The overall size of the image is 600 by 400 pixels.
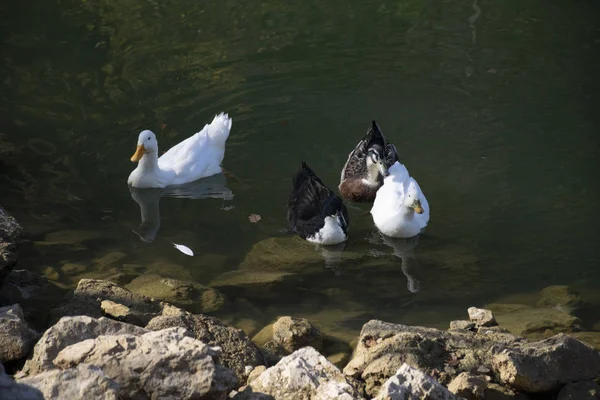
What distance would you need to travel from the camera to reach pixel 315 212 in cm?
945

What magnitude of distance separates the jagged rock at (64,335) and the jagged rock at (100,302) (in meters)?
0.96

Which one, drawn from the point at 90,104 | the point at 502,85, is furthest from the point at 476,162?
the point at 90,104

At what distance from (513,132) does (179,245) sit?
4.89m

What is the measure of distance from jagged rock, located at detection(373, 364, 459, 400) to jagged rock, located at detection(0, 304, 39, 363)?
84.1 inches

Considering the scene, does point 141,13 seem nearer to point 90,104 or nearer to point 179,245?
point 90,104

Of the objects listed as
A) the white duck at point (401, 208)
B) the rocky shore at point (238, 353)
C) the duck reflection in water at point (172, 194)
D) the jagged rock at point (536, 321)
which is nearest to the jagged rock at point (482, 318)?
the rocky shore at point (238, 353)

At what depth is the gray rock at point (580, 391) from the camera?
5.23 meters

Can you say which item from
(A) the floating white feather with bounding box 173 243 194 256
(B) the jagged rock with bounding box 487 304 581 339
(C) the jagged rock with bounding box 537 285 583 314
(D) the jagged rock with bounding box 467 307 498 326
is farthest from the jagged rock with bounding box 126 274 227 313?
(C) the jagged rock with bounding box 537 285 583 314

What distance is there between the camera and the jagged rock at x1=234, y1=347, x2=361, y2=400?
448 cm

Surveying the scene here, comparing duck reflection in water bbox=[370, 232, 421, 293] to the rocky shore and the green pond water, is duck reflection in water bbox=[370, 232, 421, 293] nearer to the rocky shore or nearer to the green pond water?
the green pond water

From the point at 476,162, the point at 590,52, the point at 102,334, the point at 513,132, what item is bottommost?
the point at 102,334

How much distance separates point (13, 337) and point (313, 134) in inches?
274

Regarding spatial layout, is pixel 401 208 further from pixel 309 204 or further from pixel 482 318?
pixel 482 318

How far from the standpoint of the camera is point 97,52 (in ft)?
46.2
